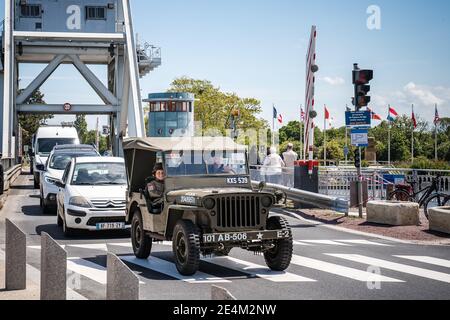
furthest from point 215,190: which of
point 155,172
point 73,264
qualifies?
point 73,264

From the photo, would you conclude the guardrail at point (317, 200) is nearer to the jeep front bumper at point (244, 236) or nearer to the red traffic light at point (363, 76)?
the red traffic light at point (363, 76)

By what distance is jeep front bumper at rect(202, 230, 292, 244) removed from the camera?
10.6m

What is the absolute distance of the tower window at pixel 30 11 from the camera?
60.1 meters

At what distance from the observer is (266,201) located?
11094 millimetres

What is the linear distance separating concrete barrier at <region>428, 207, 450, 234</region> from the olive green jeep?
220 inches

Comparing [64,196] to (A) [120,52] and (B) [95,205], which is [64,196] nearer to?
(B) [95,205]

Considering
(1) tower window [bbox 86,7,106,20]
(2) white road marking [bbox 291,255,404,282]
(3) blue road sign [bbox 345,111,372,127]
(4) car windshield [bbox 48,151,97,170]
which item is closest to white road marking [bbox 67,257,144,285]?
(2) white road marking [bbox 291,255,404,282]

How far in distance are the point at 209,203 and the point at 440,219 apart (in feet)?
24.1

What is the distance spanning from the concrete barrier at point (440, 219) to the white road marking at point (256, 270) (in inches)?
219

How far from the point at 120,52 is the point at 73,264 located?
46.5 meters

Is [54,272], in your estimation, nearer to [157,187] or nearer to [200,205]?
[200,205]

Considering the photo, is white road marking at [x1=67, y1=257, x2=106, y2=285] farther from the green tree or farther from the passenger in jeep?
the green tree

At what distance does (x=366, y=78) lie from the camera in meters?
19.5

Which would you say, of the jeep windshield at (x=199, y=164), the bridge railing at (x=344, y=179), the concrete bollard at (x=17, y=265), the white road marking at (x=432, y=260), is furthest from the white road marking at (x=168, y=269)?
the bridge railing at (x=344, y=179)
